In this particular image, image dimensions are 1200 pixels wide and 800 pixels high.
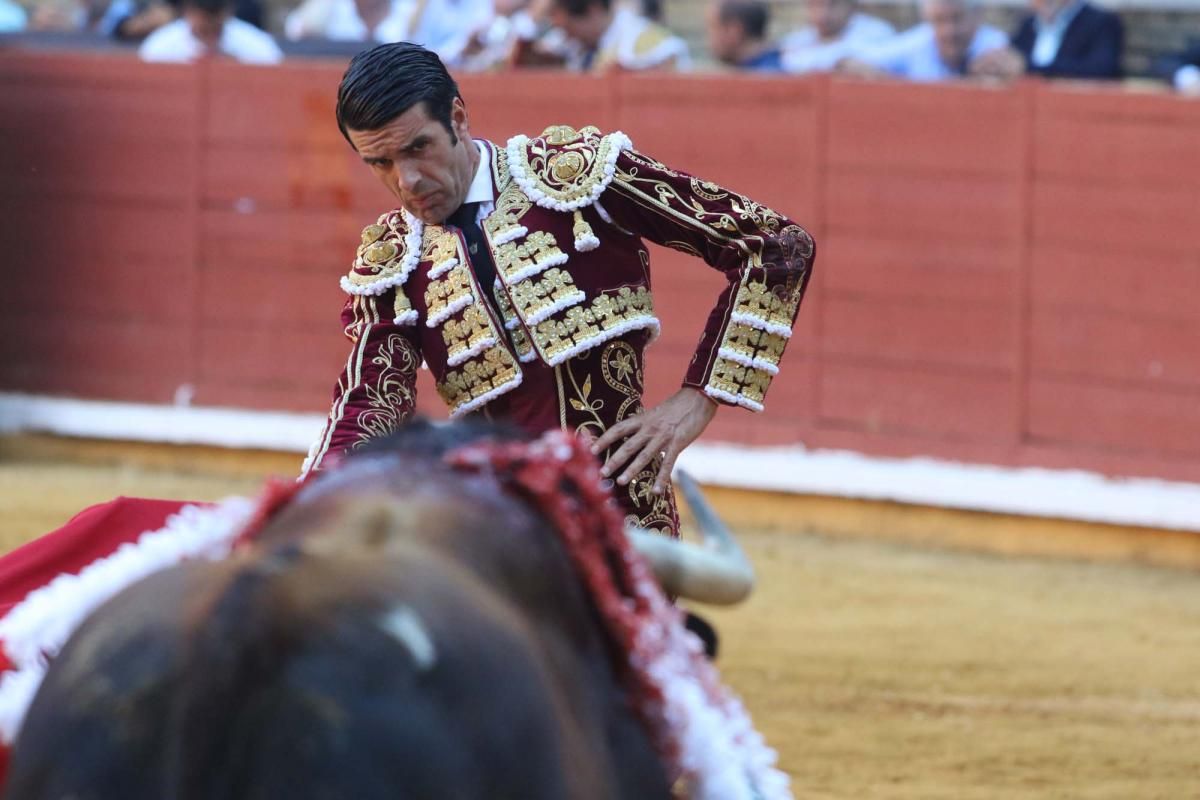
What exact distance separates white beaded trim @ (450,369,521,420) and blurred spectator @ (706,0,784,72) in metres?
4.87

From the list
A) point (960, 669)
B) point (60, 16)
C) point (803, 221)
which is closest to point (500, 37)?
point (803, 221)

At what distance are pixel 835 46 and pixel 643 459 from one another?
5.12 m

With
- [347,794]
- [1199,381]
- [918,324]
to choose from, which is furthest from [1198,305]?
[347,794]

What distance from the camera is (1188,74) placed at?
6879 mm

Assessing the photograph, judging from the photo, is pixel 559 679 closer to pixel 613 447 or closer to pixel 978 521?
pixel 613 447

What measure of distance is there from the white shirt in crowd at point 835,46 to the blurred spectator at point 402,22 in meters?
1.22

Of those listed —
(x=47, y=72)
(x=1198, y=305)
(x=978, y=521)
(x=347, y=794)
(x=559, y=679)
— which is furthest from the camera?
(x=47, y=72)

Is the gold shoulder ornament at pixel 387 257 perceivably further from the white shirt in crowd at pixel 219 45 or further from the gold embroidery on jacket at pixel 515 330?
the white shirt in crowd at pixel 219 45

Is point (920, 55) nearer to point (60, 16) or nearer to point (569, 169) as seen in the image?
point (569, 169)

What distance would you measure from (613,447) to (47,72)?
20.9 ft

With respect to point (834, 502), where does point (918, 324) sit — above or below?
above

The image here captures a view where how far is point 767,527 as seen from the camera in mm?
7277

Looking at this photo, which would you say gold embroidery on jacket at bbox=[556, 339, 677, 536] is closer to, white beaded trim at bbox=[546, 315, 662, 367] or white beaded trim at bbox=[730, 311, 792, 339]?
white beaded trim at bbox=[546, 315, 662, 367]

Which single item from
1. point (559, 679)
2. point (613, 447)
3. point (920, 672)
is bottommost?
point (920, 672)
